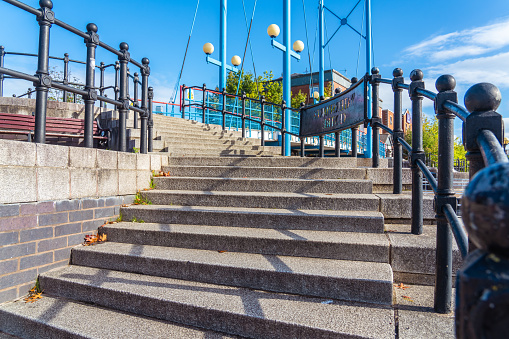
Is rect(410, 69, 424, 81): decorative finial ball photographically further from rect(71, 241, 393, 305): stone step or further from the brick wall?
the brick wall

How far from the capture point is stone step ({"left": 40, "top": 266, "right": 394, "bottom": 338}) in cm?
203

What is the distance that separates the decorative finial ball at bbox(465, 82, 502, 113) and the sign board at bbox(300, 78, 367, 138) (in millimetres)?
3097

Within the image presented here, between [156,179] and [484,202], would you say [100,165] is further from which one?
[484,202]

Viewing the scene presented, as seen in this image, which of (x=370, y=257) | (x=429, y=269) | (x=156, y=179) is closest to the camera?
(x=429, y=269)

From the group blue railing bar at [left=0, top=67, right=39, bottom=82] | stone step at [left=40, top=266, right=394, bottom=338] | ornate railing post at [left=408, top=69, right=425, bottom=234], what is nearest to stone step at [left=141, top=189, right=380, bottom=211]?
ornate railing post at [left=408, top=69, right=425, bottom=234]

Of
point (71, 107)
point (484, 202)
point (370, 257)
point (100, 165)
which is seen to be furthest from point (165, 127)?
point (484, 202)

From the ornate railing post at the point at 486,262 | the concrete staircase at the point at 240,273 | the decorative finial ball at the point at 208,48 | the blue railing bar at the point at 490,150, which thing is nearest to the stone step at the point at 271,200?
the concrete staircase at the point at 240,273

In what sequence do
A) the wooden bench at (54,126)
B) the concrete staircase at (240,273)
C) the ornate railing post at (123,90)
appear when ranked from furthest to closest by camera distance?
the wooden bench at (54,126) → the ornate railing post at (123,90) → the concrete staircase at (240,273)

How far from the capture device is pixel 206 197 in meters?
4.10

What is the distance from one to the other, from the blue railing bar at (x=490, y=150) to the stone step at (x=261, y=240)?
168 centimetres

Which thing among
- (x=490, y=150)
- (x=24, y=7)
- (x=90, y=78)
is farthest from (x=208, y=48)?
(x=490, y=150)

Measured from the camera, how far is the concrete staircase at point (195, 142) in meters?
6.95

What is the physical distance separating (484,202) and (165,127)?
8650 millimetres

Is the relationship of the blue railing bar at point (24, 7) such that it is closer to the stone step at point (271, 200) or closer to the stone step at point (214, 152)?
the stone step at point (271, 200)
